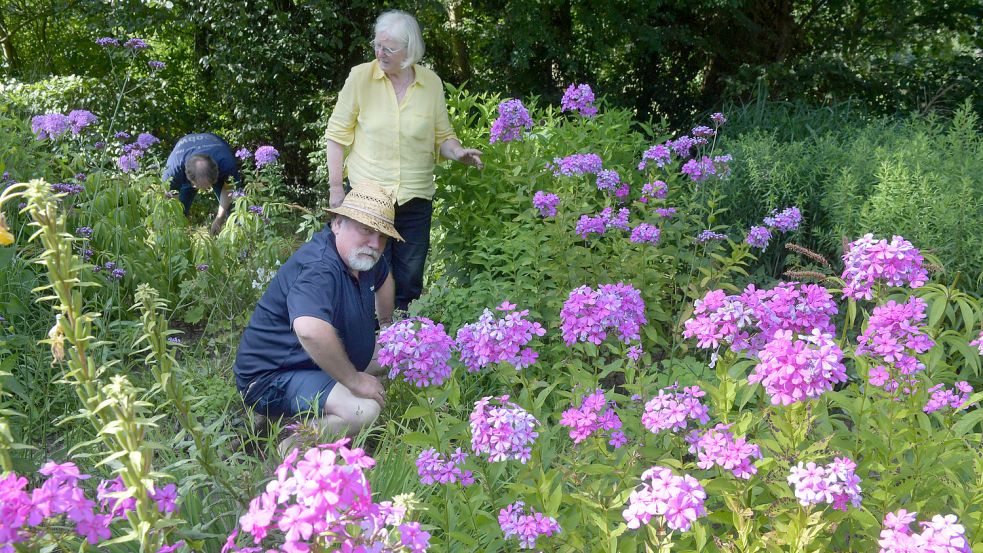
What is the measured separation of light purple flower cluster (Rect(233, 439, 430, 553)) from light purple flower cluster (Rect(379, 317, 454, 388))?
0.89 m

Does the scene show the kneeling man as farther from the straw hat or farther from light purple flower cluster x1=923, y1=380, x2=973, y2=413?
light purple flower cluster x1=923, y1=380, x2=973, y2=413

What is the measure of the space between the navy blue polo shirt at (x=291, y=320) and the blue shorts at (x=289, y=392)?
4 cm

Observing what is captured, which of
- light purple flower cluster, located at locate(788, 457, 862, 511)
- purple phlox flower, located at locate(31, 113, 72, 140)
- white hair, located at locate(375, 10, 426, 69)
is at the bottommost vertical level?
light purple flower cluster, located at locate(788, 457, 862, 511)

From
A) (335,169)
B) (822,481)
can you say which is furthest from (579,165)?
(822,481)

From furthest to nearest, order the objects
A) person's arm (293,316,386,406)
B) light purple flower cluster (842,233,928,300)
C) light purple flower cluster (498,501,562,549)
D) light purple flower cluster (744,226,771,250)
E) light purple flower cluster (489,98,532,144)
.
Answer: light purple flower cluster (489,98,532,144)
light purple flower cluster (744,226,771,250)
person's arm (293,316,386,406)
light purple flower cluster (842,233,928,300)
light purple flower cluster (498,501,562,549)

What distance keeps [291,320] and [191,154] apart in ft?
11.4

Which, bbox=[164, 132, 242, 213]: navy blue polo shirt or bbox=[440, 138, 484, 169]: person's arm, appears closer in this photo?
bbox=[440, 138, 484, 169]: person's arm

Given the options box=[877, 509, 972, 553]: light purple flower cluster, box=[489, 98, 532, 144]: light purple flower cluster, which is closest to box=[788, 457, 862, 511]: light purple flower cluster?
box=[877, 509, 972, 553]: light purple flower cluster

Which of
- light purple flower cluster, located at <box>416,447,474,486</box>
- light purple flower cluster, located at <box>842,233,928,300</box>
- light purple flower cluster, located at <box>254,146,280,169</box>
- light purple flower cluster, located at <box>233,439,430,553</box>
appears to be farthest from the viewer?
light purple flower cluster, located at <box>254,146,280,169</box>

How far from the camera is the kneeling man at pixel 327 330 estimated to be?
135 inches

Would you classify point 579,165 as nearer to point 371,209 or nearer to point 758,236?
point 758,236

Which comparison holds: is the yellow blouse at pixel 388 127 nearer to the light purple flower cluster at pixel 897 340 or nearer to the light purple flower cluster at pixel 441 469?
the light purple flower cluster at pixel 441 469

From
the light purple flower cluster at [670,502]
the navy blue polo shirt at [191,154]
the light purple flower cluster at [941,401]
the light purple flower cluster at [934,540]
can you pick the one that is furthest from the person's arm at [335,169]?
the light purple flower cluster at [934,540]

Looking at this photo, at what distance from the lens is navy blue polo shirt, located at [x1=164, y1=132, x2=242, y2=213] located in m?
6.50
